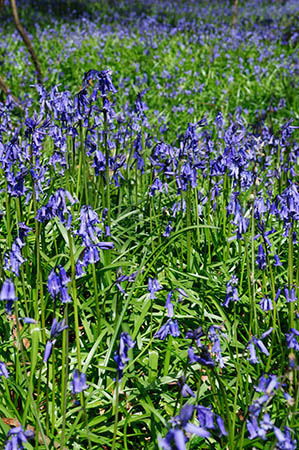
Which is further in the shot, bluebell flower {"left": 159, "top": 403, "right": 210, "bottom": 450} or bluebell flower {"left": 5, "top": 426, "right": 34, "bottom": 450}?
bluebell flower {"left": 5, "top": 426, "right": 34, "bottom": 450}

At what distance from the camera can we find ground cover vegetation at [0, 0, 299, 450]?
1.95 meters

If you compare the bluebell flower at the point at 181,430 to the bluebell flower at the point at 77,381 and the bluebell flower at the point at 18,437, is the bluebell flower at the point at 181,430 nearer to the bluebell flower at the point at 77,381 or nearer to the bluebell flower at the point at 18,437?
the bluebell flower at the point at 18,437

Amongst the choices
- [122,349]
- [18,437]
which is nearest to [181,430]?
[122,349]

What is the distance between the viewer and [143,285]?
299 cm

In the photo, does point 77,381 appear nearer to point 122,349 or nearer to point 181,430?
point 122,349

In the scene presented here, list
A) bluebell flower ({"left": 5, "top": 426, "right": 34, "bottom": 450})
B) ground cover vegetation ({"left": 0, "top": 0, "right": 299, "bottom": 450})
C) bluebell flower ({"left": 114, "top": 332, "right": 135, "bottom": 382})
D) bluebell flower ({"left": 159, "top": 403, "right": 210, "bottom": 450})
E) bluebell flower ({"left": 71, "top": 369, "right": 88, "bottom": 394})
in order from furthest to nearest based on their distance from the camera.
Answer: ground cover vegetation ({"left": 0, "top": 0, "right": 299, "bottom": 450}), bluebell flower ({"left": 71, "top": 369, "right": 88, "bottom": 394}), bluebell flower ({"left": 114, "top": 332, "right": 135, "bottom": 382}), bluebell flower ({"left": 5, "top": 426, "right": 34, "bottom": 450}), bluebell flower ({"left": 159, "top": 403, "right": 210, "bottom": 450})

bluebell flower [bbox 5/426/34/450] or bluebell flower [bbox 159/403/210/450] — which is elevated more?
bluebell flower [bbox 159/403/210/450]

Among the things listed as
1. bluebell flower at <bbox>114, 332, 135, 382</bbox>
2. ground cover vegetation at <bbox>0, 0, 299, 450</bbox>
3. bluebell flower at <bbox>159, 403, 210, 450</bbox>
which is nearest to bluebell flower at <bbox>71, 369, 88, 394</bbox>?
ground cover vegetation at <bbox>0, 0, 299, 450</bbox>

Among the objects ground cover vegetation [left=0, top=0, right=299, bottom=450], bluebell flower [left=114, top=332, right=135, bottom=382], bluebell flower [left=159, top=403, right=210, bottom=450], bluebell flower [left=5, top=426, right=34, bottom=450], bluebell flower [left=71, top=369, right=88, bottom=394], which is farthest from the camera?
ground cover vegetation [left=0, top=0, right=299, bottom=450]

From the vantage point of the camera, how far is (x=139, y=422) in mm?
2303

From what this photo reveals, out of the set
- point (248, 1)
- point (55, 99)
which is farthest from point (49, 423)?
point (248, 1)

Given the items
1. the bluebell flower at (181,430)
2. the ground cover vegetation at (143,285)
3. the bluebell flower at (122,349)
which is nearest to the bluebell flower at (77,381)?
the ground cover vegetation at (143,285)

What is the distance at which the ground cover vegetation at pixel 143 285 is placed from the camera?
1946 mm

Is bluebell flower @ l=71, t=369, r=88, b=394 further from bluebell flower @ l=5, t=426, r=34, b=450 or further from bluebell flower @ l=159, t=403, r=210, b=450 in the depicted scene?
bluebell flower @ l=159, t=403, r=210, b=450
